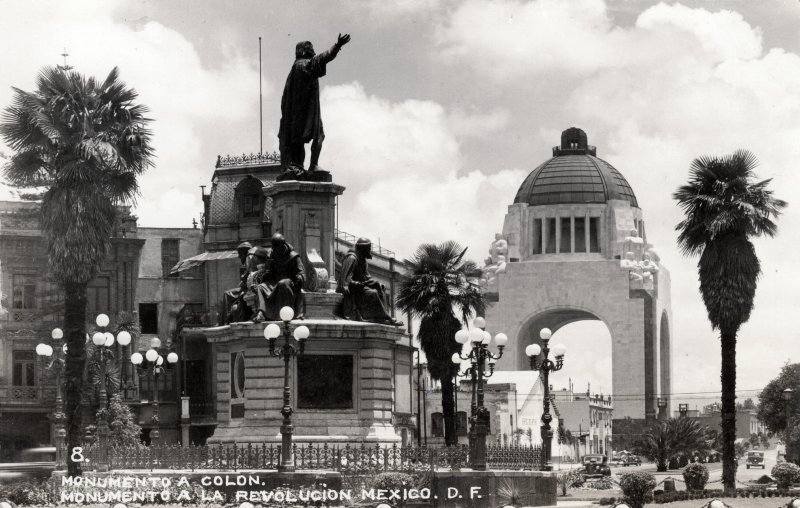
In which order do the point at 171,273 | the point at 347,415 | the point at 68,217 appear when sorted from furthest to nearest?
the point at 171,273 → the point at 68,217 → the point at 347,415

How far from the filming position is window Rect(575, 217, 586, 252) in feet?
405

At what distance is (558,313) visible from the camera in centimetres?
12575

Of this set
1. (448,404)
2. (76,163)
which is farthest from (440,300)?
(76,163)

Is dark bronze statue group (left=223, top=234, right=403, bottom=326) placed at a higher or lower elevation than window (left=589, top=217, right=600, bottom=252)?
lower

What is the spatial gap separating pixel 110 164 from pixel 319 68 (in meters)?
10.2

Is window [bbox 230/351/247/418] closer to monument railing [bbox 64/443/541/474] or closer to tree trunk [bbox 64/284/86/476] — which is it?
monument railing [bbox 64/443/541/474]

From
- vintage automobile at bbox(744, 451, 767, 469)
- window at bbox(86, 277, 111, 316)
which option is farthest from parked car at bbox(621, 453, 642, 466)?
window at bbox(86, 277, 111, 316)

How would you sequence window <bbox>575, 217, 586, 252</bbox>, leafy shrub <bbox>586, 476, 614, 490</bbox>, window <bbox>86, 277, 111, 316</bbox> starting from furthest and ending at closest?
1. window <bbox>575, 217, 586, 252</bbox>
2. window <bbox>86, 277, 111, 316</bbox>
3. leafy shrub <bbox>586, 476, 614, 490</bbox>

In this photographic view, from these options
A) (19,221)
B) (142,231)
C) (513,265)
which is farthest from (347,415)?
(513,265)

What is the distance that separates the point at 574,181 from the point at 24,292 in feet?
178

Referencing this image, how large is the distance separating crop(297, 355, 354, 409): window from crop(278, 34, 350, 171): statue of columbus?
5233 millimetres

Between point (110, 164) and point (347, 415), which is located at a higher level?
point (110, 164)

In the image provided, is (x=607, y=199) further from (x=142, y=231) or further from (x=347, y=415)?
(x=347, y=415)

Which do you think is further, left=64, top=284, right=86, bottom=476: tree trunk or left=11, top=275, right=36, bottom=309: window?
left=11, top=275, right=36, bottom=309: window
